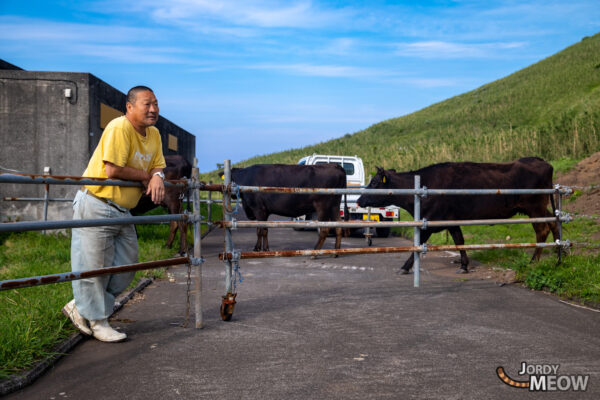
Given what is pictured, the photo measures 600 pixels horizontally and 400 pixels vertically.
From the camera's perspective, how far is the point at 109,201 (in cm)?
457

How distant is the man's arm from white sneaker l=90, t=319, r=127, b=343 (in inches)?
44.6

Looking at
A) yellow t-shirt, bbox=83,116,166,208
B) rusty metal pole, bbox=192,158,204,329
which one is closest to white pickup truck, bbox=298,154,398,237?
rusty metal pole, bbox=192,158,204,329

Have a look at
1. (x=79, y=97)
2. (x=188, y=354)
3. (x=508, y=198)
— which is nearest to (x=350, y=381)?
(x=188, y=354)

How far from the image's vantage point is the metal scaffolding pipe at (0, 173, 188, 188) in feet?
11.5

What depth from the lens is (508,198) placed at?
9453mm

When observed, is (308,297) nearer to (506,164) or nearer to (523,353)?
(523,353)

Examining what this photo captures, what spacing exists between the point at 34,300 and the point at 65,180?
7.53 feet

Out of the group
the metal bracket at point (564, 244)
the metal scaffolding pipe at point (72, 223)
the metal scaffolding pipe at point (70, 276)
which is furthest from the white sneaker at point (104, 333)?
the metal bracket at point (564, 244)

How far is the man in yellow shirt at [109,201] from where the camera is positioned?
439 cm

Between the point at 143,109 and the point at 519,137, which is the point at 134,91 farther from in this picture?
the point at 519,137

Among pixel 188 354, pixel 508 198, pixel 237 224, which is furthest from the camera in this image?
pixel 508 198

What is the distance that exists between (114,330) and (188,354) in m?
0.79

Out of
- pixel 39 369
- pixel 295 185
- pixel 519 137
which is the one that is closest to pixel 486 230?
pixel 295 185

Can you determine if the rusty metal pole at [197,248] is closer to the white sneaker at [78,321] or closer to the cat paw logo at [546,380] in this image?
the white sneaker at [78,321]
